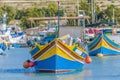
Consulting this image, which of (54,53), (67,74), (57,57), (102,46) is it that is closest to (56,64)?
(57,57)

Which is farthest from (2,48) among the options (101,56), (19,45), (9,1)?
(9,1)

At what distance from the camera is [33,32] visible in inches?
3693

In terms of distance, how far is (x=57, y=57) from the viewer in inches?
1480

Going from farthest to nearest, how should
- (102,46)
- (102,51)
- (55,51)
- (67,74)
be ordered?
(102,51), (102,46), (67,74), (55,51)

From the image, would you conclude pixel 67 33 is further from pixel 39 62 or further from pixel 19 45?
pixel 19 45

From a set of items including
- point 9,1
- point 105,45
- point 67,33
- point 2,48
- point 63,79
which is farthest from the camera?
point 9,1

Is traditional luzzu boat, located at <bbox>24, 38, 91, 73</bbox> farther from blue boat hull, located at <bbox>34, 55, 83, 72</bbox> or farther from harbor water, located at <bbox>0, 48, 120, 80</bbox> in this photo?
harbor water, located at <bbox>0, 48, 120, 80</bbox>

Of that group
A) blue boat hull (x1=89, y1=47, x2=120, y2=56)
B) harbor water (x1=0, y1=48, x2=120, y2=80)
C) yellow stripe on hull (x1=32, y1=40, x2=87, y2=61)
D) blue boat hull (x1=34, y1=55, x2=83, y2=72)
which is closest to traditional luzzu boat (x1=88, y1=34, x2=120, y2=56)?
blue boat hull (x1=89, y1=47, x2=120, y2=56)

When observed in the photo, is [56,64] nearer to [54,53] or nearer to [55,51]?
[54,53]

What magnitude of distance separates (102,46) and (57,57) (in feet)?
69.6

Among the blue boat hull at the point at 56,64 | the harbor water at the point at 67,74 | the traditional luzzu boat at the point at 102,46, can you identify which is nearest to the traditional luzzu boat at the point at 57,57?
the blue boat hull at the point at 56,64

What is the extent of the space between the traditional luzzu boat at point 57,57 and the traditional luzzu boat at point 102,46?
18.6 m

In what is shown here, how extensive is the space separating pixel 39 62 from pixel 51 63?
926mm

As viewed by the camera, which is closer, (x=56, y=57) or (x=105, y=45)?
(x=56, y=57)
